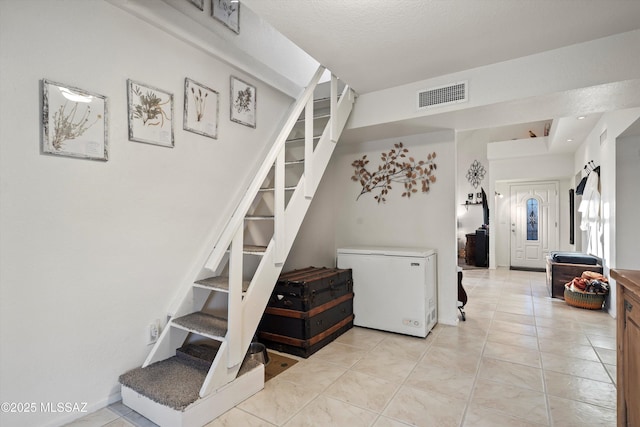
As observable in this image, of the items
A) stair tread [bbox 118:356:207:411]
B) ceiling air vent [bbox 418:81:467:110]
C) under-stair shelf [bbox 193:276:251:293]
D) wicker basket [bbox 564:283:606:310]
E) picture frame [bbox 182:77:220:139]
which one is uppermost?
ceiling air vent [bbox 418:81:467:110]

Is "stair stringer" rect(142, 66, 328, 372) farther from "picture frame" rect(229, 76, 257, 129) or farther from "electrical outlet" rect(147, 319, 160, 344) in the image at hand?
"picture frame" rect(229, 76, 257, 129)

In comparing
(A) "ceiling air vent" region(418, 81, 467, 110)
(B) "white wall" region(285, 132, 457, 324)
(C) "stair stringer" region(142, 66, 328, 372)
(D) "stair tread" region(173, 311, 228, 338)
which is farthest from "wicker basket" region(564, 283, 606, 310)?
(D) "stair tread" region(173, 311, 228, 338)

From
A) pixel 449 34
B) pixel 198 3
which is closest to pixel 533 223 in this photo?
pixel 449 34

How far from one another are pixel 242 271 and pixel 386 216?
6.89 ft

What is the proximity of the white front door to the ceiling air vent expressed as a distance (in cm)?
627

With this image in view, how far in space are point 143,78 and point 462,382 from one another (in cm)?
303

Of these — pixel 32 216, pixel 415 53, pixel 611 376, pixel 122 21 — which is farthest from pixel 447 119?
pixel 32 216

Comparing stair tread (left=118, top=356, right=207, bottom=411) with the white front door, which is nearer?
stair tread (left=118, top=356, right=207, bottom=411)

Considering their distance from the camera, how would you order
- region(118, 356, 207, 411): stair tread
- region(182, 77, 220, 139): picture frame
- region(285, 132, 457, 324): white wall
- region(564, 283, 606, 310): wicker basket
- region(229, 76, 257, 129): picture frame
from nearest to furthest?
region(118, 356, 207, 411): stair tread
region(182, 77, 220, 139): picture frame
region(229, 76, 257, 129): picture frame
region(285, 132, 457, 324): white wall
region(564, 283, 606, 310): wicker basket

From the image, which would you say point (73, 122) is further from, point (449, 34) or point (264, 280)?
point (449, 34)

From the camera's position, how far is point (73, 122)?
1.80m

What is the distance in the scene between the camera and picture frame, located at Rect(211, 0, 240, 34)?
2633 millimetres

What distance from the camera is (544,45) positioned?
2.40m

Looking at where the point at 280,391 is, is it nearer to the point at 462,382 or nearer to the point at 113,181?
the point at 462,382
